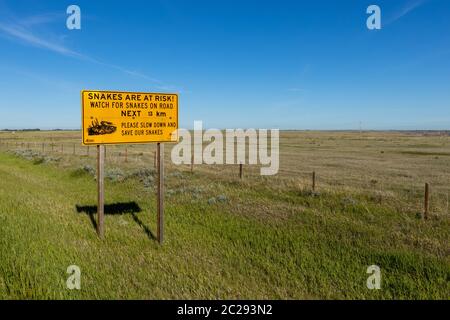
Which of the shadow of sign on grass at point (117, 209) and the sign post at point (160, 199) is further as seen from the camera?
the shadow of sign on grass at point (117, 209)

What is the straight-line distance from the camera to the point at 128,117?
284 inches

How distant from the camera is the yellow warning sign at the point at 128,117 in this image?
22.4 ft

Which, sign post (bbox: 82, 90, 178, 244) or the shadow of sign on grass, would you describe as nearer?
sign post (bbox: 82, 90, 178, 244)

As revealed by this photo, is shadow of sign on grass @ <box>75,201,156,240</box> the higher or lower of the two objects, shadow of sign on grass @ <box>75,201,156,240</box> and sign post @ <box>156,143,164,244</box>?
the lower

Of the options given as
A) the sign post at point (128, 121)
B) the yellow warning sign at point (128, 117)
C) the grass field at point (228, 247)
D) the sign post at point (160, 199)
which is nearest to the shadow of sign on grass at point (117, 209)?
the grass field at point (228, 247)

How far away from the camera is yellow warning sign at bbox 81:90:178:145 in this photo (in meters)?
6.81

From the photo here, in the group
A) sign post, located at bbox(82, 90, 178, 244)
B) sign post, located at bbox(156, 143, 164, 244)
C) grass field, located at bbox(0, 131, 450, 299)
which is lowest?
grass field, located at bbox(0, 131, 450, 299)

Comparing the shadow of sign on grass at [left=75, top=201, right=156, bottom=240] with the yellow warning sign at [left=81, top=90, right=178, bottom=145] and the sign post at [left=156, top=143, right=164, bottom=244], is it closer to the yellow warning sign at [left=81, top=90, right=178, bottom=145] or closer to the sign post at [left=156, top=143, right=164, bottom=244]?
the sign post at [left=156, top=143, right=164, bottom=244]

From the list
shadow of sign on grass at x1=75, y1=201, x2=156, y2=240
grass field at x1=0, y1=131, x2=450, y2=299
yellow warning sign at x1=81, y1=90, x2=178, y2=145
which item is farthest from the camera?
shadow of sign on grass at x1=75, y1=201, x2=156, y2=240

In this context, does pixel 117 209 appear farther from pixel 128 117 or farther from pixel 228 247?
pixel 228 247

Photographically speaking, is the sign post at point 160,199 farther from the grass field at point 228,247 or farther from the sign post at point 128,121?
the grass field at point 228,247

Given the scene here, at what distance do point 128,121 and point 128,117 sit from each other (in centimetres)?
9

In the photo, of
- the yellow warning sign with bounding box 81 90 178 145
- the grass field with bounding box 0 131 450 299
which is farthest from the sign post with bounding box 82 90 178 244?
the grass field with bounding box 0 131 450 299

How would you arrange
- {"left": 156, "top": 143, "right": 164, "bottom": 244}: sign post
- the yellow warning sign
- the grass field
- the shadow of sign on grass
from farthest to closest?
the shadow of sign on grass < {"left": 156, "top": 143, "right": 164, "bottom": 244}: sign post < the yellow warning sign < the grass field
